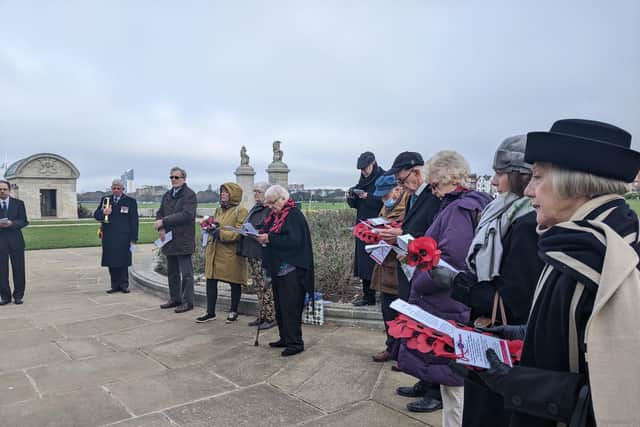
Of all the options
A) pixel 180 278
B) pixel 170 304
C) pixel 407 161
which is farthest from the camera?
pixel 180 278

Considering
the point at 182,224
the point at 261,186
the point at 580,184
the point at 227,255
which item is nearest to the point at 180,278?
the point at 182,224

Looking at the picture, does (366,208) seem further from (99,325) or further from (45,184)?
(45,184)

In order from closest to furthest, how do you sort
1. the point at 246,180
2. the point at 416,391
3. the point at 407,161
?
the point at 416,391 < the point at 407,161 < the point at 246,180

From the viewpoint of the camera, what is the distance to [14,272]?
7727 mm

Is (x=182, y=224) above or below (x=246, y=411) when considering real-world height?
above

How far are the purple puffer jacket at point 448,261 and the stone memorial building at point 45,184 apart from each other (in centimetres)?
3264

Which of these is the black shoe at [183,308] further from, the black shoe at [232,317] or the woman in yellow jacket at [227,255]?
A: the black shoe at [232,317]

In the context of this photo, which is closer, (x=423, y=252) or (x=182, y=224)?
(x=423, y=252)

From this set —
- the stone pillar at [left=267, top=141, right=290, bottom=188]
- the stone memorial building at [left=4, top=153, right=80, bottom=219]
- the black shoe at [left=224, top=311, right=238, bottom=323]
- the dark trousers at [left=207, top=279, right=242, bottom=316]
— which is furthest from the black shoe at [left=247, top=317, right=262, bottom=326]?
the stone memorial building at [left=4, top=153, right=80, bottom=219]

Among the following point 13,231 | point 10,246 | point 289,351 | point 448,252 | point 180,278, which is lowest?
point 289,351

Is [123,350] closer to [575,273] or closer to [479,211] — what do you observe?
[479,211]

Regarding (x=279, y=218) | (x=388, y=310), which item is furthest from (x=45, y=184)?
(x=388, y=310)

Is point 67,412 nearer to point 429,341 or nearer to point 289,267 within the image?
point 289,267

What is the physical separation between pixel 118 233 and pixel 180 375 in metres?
5.07
